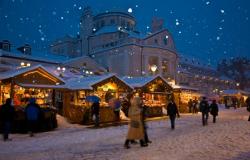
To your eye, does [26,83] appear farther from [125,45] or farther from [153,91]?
→ [125,45]

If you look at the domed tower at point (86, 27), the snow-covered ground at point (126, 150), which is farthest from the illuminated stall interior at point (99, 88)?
the domed tower at point (86, 27)

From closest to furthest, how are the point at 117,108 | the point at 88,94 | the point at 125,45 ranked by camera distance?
the point at 117,108
the point at 88,94
the point at 125,45

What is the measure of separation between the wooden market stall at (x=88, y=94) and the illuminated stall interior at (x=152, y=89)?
2.63 metres

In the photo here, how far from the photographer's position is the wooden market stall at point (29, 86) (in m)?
16.8

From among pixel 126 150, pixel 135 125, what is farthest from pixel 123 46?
pixel 126 150

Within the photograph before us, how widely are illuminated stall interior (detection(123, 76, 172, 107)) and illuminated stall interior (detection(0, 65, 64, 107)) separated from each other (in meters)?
8.18

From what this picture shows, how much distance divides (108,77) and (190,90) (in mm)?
16222

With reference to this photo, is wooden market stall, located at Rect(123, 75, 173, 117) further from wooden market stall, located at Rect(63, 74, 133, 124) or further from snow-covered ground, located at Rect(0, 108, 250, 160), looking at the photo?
snow-covered ground, located at Rect(0, 108, 250, 160)

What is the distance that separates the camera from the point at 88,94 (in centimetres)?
2159

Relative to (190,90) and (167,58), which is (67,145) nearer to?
(190,90)

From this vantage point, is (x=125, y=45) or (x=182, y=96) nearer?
(x=182, y=96)

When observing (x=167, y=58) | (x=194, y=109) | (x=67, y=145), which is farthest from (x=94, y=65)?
(x=67, y=145)

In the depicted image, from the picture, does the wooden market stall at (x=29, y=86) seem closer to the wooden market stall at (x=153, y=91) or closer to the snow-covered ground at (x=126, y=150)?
the snow-covered ground at (x=126, y=150)

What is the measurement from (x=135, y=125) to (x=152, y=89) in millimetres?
18476
